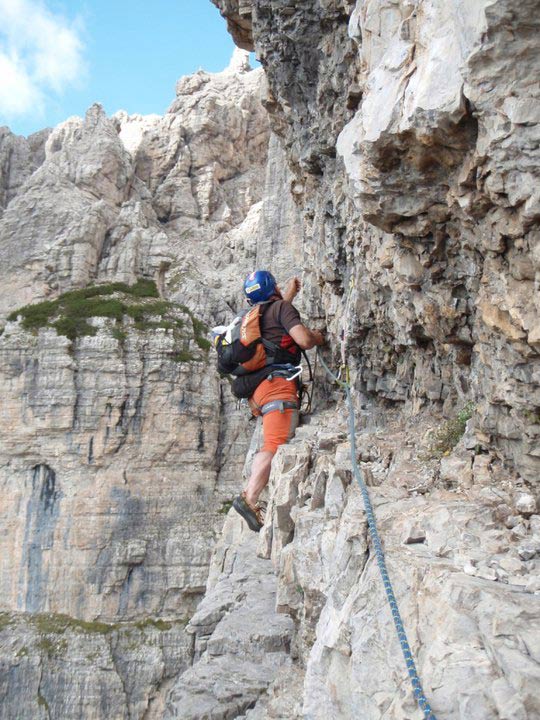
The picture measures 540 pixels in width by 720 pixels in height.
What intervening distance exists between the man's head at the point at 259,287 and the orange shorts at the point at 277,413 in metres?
1.22

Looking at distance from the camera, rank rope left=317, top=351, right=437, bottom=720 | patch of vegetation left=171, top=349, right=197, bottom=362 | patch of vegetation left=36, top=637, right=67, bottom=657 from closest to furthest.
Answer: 1. rope left=317, top=351, right=437, bottom=720
2. patch of vegetation left=36, top=637, right=67, bottom=657
3. patch of vegetation left=171, top=349, right=197, bottom=362

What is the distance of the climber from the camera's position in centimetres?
789

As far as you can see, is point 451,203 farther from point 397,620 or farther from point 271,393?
point 271,393

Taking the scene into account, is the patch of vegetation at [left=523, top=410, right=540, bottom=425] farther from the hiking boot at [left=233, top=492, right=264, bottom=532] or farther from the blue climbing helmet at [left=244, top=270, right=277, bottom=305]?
the blue climbing helmet at [left=244, top=270, right=277, bottom=305]

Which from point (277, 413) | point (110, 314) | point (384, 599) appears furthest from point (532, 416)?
point (110, 314)

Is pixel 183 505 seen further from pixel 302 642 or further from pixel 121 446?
pixel 302 642

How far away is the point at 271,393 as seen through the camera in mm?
8297

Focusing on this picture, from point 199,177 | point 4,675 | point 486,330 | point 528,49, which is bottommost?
point 4,675

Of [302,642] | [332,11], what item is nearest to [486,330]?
[302,642]

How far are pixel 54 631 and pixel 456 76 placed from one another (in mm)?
29315

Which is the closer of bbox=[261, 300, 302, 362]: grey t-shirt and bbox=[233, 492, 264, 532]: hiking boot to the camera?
bbox=[233, 492, 264, 532]: hiking boot

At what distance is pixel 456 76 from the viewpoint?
347 cm

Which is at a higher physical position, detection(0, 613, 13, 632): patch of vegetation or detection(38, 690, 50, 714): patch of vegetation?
detection(0, 613, 13, 632): patch of vegetation

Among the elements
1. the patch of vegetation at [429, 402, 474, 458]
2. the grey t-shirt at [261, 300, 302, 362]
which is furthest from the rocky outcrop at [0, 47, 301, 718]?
the patch of vegetation at [429, 402, 474, 458]
